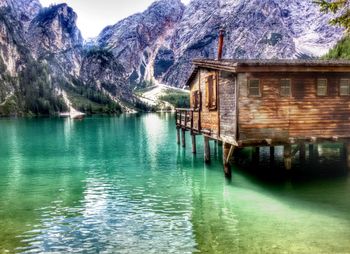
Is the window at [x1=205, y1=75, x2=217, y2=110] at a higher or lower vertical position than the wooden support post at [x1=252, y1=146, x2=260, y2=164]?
higher

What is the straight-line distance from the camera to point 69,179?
30875 mm

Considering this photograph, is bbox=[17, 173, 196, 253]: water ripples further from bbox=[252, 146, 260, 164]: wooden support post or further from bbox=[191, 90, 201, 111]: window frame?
bbox=[191, 90, 201, 111]: window frame

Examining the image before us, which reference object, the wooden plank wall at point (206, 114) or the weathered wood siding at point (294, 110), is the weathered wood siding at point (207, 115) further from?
the weathered wood siding at point (294, 110)

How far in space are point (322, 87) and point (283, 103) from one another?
3.37 meters

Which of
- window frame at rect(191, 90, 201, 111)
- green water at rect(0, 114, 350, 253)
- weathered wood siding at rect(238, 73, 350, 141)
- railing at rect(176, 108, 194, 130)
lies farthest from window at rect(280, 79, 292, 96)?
railing at rect(176, 108, 194, 130)

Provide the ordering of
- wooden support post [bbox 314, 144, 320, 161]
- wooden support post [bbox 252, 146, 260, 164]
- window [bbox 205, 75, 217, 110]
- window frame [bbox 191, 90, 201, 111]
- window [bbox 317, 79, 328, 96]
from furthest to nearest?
1. window frame [bbox 191, 90, 201, 111]
2. wooden support post [bbox 314, 144, 320, 161]
3. wooden support post [bbox 252, 146, 260, 164]
4. window [bbox 205, 75, 217, 110]
5. window [bbox 317, 79, 328, 96]

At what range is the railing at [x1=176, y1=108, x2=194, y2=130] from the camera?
42.1 m

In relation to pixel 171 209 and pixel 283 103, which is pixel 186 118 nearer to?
pixel 283 103

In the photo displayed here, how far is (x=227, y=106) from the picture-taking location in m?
28.6

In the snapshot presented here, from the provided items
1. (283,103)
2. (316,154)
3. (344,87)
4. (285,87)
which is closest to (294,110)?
(283,103)

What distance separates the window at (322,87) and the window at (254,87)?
4569 millimetres

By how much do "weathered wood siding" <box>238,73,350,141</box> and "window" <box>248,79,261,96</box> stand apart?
0.27 metres

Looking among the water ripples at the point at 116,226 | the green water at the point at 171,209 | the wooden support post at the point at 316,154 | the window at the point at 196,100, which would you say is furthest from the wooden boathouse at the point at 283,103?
the window at the point at 196,100

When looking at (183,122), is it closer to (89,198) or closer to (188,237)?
(89,198)
